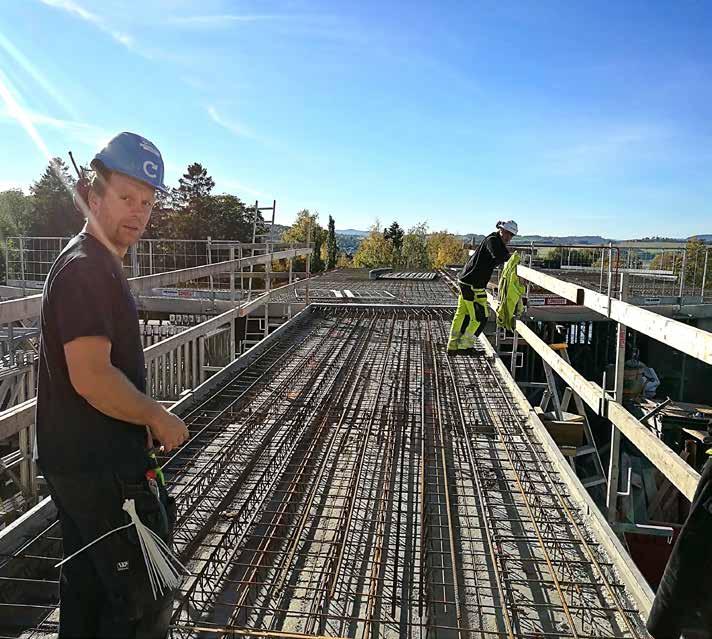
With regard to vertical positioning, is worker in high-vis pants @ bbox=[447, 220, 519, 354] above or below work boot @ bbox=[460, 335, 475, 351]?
above

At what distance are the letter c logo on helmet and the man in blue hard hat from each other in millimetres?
43

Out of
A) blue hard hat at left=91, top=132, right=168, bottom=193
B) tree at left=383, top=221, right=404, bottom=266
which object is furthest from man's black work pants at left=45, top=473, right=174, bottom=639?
tree at left=383, top=221, right=404, bottom=266

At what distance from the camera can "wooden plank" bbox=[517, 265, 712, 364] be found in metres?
2.06

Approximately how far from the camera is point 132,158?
185 centimetres

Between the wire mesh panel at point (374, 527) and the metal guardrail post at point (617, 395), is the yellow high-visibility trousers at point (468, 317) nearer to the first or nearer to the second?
the wire mesh panel at point (374, 527)

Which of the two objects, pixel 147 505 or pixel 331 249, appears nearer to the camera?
pixel 147 505

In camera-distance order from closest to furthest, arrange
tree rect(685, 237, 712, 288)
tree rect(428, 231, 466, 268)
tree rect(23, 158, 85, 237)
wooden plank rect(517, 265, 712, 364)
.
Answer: wooden plank rect(517, 265, 712, 364), tree rect(685, 237, 712, 288), tree rect(428, 231, 466, 268), tree rect(23, 158, 85, 237)

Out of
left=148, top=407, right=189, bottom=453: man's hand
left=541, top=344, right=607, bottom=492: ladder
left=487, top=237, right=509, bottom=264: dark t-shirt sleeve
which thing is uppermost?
left=487, top=237, right=509, bottom=264: dark t-shirt sleeve

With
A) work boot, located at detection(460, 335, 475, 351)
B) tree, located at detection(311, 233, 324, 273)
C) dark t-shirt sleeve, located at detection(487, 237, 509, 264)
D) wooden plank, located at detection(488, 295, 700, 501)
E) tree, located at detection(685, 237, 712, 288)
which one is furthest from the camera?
tree, located at detection(311, 233, 324, 273)

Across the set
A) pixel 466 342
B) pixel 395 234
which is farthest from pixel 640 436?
pixel 395 234

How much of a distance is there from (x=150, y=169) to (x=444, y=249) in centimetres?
4211

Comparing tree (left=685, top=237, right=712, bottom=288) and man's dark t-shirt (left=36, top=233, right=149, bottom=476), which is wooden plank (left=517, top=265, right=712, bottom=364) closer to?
man's dark t-shirt (left=36, top=233, right=149, bottom=476)

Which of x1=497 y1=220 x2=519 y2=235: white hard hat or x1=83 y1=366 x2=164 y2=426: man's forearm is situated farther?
x1=497 y1=220 x2=519 y2=235: white hard hat

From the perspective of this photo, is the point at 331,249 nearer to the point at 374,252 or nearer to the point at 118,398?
the point at 374,252
